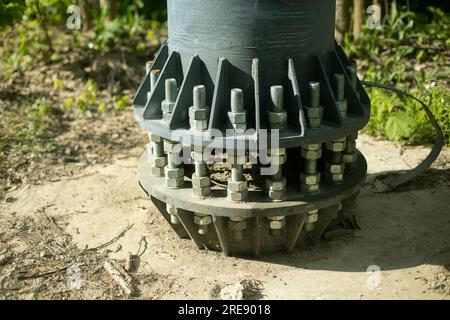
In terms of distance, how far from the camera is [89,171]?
18.3 feet

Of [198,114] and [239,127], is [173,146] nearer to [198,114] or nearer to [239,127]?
[198,114]

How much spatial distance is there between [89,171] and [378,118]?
9.46 feet

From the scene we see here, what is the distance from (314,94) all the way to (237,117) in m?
0.49

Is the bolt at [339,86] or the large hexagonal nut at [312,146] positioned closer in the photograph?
the large hexagonal nut at [312,146]

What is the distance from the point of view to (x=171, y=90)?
3754 mm

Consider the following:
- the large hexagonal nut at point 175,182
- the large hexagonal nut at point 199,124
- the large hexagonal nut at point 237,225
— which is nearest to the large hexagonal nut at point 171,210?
the large hexagonal nut at point 175,182

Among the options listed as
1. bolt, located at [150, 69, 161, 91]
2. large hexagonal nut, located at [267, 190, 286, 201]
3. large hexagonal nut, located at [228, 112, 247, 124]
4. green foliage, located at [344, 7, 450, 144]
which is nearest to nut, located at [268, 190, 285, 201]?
large hexagonal nut, located at [267, 190, 286, 201]

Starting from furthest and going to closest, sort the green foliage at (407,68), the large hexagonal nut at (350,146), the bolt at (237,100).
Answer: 1. the green foliage at (407,68)
2. the large hexagonal nut at (350,146)
3. the bolt at (237,100)

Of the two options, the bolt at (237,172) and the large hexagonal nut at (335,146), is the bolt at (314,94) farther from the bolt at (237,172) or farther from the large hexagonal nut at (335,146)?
the bolt at (237,172)

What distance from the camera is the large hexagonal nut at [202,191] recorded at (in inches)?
151

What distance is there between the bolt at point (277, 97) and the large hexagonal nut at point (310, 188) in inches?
21.1

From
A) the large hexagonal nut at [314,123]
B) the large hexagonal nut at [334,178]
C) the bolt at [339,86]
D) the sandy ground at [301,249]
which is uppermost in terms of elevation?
the bolt at [339,86]

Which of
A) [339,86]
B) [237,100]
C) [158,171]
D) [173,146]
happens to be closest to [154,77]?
[173,146]

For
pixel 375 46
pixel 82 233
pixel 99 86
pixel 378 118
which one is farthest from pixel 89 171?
pixel 375 46
